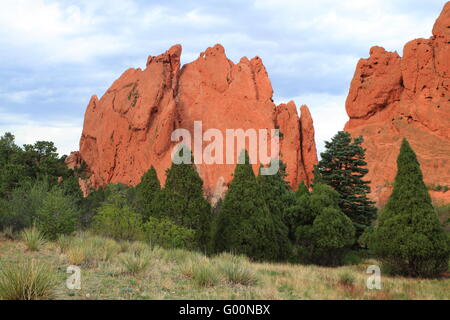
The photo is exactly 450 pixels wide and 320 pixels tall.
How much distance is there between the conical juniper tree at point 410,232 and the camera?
48.1 ft

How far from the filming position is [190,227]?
60.0 feet

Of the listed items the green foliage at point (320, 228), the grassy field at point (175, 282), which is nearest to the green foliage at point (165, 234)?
the grassy field at point (175, 282)

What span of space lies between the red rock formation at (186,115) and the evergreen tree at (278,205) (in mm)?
27688

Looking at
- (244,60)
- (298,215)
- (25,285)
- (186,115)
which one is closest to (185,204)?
(298,215)

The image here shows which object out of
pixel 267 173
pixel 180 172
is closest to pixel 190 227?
pixel 180 172

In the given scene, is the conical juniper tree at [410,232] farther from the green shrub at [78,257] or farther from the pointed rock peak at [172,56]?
the pointed rock peak at [172,56]

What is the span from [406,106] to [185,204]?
157 feet

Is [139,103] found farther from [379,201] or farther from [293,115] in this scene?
[379,201]

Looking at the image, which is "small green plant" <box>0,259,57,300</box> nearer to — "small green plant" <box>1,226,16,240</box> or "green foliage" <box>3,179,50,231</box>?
"small green plant" <box>1,226,16,240</box>

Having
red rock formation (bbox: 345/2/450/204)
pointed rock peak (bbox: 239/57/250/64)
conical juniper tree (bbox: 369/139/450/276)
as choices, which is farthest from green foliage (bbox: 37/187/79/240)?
pointed rock peak (bbox: 239/57/250/64)

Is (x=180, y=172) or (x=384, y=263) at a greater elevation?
(x=180, y=172)

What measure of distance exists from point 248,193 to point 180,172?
3.55m

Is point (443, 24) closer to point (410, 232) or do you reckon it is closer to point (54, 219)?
point (410, 232)

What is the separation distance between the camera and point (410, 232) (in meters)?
15.0
